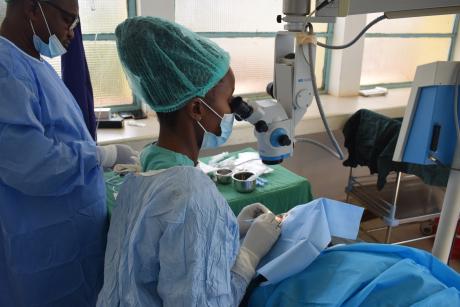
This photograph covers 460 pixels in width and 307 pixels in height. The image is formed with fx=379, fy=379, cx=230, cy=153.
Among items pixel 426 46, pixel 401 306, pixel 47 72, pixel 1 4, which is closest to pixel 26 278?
pixel 47 72

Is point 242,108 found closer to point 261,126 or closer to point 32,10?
point 261,126

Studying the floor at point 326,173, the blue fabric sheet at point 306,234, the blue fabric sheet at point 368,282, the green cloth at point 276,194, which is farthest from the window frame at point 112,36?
the blue fabric sheet at point 368,282

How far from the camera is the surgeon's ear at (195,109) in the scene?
34.1 inches

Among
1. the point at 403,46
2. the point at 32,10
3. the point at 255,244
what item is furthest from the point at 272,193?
the point at 403,46

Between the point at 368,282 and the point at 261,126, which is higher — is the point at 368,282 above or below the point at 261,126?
below

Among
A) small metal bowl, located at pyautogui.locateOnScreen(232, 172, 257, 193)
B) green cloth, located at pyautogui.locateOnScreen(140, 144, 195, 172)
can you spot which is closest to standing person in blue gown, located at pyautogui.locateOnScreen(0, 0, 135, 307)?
green cloth, located at pyautogui.locateOnScreen(140, 144, 195, 172)

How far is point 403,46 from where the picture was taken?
3.17 meters

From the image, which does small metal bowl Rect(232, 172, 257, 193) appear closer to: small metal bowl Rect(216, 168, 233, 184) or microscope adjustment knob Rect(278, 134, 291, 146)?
small metal bowl Rect(216, 168, 233, 184)

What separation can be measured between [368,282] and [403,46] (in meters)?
2.93

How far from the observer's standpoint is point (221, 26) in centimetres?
254

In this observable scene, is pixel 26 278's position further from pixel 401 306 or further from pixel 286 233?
pixel 401 306

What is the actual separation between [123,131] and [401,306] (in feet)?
5.91

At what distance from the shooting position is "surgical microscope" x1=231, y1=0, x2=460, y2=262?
0.83 meters

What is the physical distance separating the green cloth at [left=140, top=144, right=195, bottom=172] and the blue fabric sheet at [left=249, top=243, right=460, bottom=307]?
1.11ft
